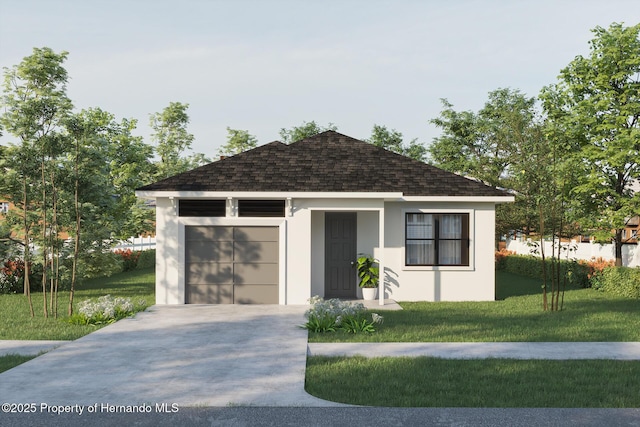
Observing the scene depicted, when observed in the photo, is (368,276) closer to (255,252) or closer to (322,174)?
(322,174)

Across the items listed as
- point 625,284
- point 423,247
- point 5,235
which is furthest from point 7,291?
point 625,284

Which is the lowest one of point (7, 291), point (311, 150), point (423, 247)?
point (7, 291)

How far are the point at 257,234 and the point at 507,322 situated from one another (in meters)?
6.96

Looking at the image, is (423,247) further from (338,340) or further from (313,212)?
(338,340)

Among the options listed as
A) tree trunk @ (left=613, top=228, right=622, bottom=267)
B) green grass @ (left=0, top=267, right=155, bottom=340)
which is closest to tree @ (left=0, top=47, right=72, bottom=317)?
green grass @ (left=0, top=267, right=155, bottom=340)

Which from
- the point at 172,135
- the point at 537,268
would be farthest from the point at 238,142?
the point at 537,268

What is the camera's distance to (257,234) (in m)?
18.2

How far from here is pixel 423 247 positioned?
19.4m

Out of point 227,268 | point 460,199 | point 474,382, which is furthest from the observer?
point 460,199

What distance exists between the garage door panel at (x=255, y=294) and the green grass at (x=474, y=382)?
25.5 ft

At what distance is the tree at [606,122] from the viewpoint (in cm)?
2205

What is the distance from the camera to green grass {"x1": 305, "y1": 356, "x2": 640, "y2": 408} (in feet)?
26.3

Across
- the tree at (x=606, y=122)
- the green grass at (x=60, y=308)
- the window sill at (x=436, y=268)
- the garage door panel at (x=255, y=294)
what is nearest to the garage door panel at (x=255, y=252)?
the garage door panel at (x=255, y=294)

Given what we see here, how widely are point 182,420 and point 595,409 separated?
4573mm
